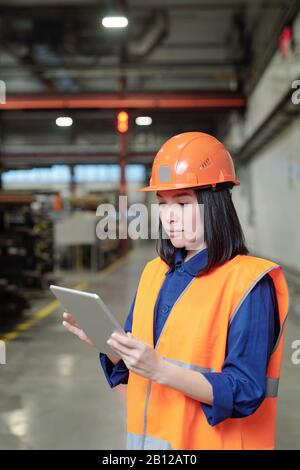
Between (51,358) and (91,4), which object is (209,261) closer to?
(51,358)

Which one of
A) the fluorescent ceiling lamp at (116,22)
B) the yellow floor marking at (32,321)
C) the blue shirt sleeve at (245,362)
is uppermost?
the fluorescent ceiling lamp at (116,22)

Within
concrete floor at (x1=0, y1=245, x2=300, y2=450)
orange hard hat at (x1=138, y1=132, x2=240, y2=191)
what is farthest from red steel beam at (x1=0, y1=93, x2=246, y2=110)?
orange hard hat at (x1=138, y1=132, x2=240, y2=191)

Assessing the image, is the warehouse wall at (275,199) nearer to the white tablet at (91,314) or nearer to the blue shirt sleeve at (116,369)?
the blue shirt sleeve at (116,369)

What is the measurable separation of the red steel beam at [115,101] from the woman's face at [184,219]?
682 centimetres

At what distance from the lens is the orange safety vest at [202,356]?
1.17 meters

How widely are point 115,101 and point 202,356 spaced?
24.7ft

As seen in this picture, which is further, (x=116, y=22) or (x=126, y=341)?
(x=116, y=22)

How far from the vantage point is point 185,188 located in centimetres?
124

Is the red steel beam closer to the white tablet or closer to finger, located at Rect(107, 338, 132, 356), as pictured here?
the white tablet

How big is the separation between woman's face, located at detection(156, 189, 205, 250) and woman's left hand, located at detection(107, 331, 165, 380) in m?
0.31

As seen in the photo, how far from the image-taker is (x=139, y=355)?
3.33ft

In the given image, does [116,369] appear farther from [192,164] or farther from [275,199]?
[275,199]

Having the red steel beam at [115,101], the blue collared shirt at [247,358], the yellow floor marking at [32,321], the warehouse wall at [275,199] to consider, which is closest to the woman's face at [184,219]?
the blue collared shirt at [247,358]

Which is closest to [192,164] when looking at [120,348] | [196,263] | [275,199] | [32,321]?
[196,263]
